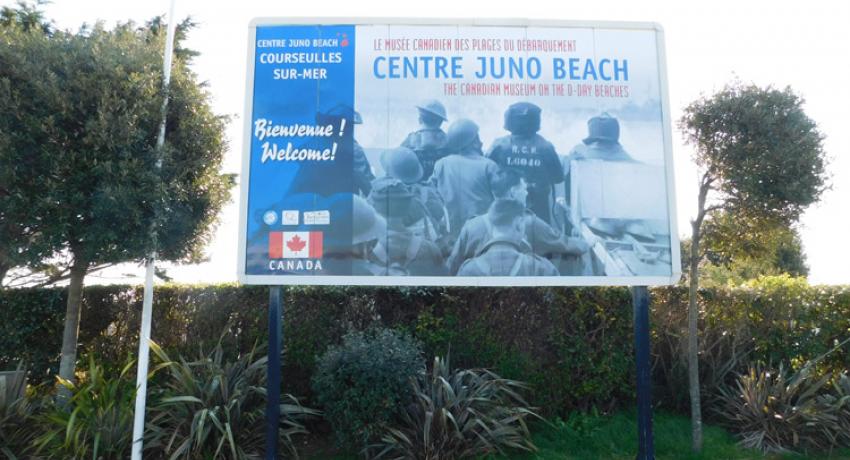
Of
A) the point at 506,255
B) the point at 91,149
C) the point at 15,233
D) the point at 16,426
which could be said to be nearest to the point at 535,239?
the point at 506,255

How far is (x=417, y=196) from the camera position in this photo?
723 centimetres

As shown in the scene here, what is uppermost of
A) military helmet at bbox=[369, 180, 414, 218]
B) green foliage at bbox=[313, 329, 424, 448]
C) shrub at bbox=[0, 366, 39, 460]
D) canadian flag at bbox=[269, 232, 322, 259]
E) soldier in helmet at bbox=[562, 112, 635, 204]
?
soldier in helmet at bbox=[562, 112, 635, 204]

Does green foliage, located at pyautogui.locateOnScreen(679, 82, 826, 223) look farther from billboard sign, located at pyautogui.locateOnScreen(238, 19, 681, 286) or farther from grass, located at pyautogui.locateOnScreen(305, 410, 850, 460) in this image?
grass, located at pyautogui.locateOnScreen(305, 410, 850, 460)

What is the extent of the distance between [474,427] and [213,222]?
3.95m

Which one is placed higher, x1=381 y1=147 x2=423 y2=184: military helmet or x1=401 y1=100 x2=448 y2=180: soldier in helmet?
x1=401 y1=100 x2=448 y2=180: soldier in helmet

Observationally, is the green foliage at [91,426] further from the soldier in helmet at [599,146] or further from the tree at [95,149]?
the soldier in helmet at [599,146]

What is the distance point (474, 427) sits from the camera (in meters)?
7.34

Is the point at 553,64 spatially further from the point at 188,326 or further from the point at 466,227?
the point at 188,326

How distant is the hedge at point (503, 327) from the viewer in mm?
8469

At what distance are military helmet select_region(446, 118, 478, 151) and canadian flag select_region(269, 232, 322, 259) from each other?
72.6 inches

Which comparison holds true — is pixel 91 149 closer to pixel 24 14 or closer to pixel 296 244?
pixel 296 244

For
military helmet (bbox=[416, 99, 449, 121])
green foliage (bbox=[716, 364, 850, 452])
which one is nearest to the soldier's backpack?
military helmet (bbox=[416, 99, 449, 121])

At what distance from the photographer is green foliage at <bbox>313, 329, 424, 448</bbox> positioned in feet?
23.0

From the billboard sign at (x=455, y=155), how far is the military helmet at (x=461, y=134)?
0.5 inches
